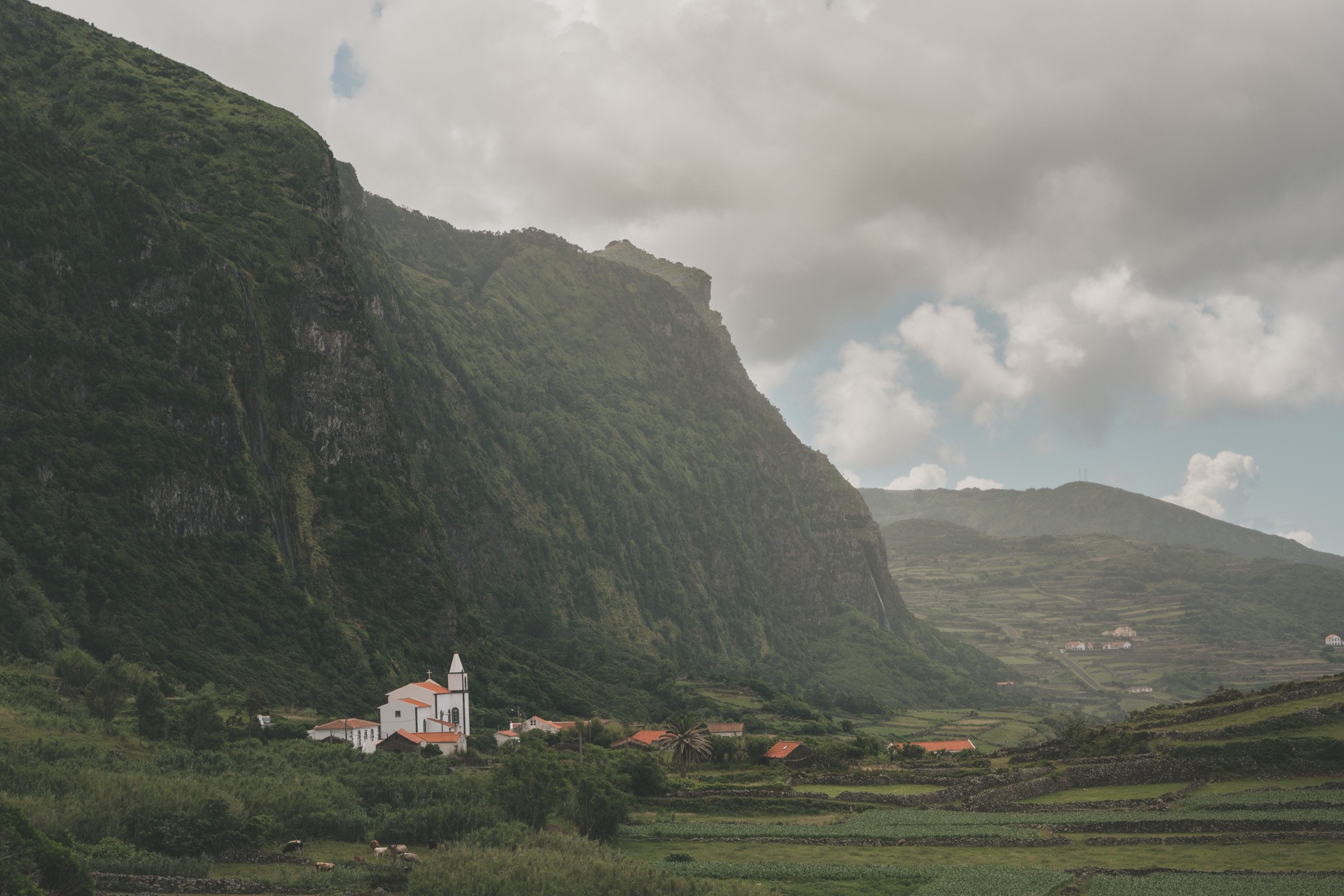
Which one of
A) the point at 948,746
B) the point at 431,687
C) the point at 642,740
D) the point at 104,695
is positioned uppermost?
the point at 104,695

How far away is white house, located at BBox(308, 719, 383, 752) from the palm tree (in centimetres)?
2445

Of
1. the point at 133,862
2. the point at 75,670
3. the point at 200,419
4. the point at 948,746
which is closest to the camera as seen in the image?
the point at 133,862

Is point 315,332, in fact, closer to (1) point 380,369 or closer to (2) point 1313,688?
(1) point 380,369

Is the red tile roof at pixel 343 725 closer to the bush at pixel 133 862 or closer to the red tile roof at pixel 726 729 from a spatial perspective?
the red tile roof at pixel 726 729

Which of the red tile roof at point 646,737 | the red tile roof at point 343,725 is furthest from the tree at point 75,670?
the red tile roof at point 646,737

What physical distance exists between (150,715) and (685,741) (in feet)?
132

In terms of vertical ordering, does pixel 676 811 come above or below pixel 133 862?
below

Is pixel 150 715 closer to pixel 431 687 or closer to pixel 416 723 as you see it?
pixel 416 723

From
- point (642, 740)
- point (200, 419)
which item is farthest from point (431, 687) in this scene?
point (200, 419)

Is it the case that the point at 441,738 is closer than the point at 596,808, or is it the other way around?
the point at 596,808

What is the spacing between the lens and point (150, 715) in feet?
240

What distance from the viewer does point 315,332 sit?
161375 mm

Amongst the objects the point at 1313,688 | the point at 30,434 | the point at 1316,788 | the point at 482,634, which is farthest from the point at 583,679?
the point at 1316,788

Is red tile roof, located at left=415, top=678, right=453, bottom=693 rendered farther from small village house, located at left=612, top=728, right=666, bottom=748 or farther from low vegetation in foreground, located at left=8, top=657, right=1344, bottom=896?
low vegetation in foreground, located at left=8, top=657, right=1344, bottom=896
